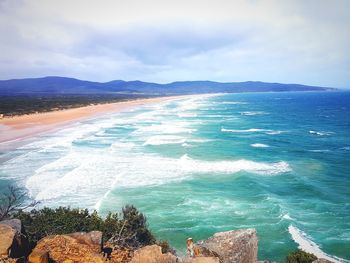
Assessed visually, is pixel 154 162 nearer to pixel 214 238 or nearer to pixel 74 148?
pixel 74 148

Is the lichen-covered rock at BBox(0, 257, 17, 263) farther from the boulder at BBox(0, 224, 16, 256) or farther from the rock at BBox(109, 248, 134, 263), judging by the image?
the rock at BBox(109, 248, 134, 263)

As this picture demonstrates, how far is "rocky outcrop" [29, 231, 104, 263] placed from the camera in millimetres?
8320

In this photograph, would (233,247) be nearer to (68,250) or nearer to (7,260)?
(68,250)

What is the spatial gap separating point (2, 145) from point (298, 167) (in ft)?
115

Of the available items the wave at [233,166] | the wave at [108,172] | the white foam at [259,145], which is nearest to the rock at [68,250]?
the wave at [108,172]

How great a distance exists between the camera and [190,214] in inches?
901

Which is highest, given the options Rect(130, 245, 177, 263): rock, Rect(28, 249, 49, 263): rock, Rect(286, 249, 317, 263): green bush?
Rect(28, 249, 49, 263): rock

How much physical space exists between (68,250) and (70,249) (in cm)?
5

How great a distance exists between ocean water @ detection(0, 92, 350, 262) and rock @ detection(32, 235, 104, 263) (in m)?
10.3

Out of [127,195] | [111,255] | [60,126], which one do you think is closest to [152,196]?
[127,195]

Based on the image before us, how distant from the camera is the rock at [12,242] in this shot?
7930mm

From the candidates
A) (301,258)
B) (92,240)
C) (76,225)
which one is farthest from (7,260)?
(301,258)

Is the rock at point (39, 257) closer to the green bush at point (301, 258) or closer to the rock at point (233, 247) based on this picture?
the rock at point (233, 247)

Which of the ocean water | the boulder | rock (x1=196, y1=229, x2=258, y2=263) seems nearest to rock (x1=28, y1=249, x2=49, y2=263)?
the boulder
